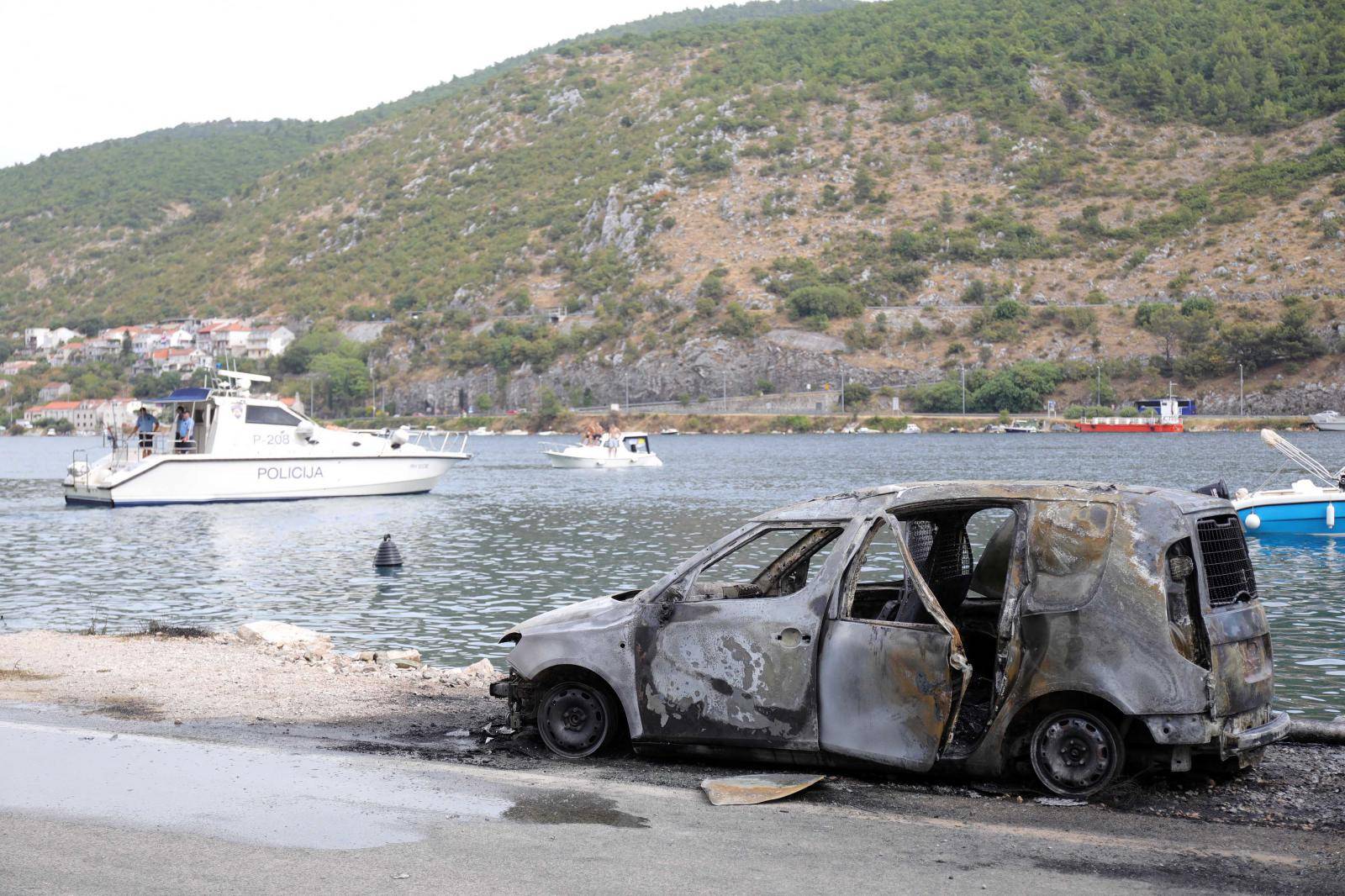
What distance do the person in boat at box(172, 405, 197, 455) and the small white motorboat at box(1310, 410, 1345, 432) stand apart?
104083 millimetres

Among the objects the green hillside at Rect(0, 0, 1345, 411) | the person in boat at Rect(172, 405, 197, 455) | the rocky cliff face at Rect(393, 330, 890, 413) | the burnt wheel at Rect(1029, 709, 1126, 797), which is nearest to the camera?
the burnt wheel at Rect(1029, 709, 1126, 797)

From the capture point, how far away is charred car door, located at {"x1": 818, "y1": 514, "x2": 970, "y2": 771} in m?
7.57

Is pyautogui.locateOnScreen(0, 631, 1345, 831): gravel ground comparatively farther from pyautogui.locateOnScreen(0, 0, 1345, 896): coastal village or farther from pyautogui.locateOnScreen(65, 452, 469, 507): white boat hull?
pyautogui.locateOnScreen(65, 452, 469, 507): white boat hull

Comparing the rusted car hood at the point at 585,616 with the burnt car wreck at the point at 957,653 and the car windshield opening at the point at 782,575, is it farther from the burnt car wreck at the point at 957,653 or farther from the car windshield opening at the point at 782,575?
the car windshield opening at the point at 782,575

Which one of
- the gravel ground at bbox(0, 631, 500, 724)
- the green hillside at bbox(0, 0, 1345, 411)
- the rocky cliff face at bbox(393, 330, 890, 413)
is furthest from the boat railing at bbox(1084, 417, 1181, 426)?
the gravel ground at bbox(0, 631, 500, 724)

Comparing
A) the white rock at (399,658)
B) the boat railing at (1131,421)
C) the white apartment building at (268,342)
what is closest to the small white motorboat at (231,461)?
the white rock at (399,658)

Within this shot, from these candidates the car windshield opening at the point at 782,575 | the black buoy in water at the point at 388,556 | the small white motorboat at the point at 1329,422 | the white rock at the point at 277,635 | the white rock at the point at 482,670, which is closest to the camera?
the car windshield opening at the point at 782,575

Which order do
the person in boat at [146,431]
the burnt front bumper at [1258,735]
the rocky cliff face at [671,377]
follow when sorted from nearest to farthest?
the burnt front bumper at [1258,735] → the person in boat at [146,431] → the rocky cliff face at [671,377]

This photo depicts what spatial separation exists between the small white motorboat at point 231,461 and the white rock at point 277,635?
97.2 ft

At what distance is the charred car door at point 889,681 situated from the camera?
757cm

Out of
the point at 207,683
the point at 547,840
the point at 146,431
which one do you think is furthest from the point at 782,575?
the point at 146,431

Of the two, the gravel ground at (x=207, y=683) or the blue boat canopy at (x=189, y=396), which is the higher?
the blue boat canopy at (x=189, y=396)

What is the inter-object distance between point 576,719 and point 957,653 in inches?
105

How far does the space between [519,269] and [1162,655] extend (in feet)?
619
